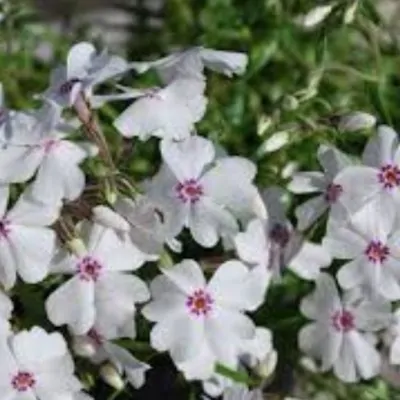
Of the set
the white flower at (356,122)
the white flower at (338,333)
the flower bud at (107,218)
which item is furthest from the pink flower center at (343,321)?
the flower bud at (107,218)

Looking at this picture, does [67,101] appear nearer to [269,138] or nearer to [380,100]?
[269,138]

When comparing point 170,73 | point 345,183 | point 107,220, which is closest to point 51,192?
point 107,220

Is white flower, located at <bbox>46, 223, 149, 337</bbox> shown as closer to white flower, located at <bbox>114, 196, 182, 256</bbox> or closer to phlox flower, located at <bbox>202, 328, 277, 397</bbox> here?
white flower, located at <bbox>114, 196, 182, 256</bbox>

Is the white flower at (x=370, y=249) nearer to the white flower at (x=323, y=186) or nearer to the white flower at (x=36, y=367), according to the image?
the white flower at (x=323, y=186)

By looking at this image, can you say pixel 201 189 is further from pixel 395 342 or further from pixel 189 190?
pixel 395 342

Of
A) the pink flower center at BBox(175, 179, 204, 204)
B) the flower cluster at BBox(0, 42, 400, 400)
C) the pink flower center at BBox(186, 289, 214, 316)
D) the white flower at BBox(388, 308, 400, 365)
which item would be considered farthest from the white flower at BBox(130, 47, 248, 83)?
the white flower at BBox(388, 308, 400, 365)
